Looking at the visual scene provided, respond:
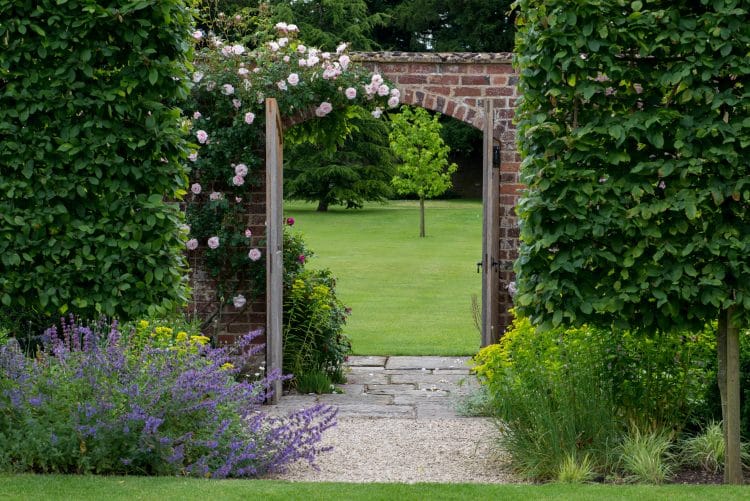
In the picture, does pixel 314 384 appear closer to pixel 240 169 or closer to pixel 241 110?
pixel 240 169

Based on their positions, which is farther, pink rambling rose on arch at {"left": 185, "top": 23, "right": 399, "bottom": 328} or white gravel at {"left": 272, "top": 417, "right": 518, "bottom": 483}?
pink rambling rose on arch at {"left": 185, "top": 23, "right": 399, "bottom": 328}

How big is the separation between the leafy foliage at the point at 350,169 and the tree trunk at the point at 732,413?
28.5 meters

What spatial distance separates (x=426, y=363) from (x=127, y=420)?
17.3 ft

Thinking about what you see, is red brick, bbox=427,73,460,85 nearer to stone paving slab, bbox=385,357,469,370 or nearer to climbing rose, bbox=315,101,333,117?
climbing rose, bbox=315,101,333,117

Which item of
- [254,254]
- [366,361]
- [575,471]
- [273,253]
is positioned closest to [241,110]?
[254,254]

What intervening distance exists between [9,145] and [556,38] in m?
2.92

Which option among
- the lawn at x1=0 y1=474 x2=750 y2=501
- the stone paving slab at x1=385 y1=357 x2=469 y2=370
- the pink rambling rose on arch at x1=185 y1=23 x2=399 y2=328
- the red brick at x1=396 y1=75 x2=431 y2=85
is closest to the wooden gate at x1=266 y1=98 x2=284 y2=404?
the pink rambling rose on arch at x1=185 y1=23 x2=399 y2=328

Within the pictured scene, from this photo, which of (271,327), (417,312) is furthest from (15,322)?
(417,312)

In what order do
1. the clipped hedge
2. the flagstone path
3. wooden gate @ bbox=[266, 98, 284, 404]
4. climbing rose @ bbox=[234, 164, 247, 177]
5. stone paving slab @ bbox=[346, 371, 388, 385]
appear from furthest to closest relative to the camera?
stone paving slab @ bbox=[346, 371, 388, 385]
climbing rose @ bbox=[234, 164, 247, 177]
wooden gate @ bbox=[266, 98, 284, 404]
the flagstone path
the clipped hedge

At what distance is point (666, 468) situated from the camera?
17.4 feet

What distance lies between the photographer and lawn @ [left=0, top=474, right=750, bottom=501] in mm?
4551

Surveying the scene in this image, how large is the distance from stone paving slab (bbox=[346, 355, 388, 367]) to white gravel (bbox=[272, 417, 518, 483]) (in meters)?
2.62

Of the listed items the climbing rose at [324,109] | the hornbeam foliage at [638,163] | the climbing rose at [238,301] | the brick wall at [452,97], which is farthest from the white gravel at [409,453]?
the climbing rose at [324,109]

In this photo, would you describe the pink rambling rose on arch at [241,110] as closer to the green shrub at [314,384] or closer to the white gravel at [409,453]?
the green shrub at [314,384]
